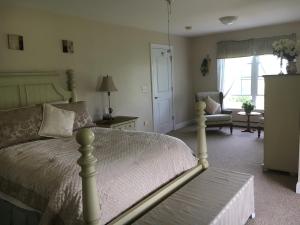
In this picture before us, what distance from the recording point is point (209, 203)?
1981 millimetres

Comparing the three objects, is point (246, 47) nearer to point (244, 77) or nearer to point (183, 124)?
point (244, 77)

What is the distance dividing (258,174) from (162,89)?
10.1ft

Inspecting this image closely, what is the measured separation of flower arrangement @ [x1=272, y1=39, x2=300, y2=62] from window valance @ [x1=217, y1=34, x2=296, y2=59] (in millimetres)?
2523

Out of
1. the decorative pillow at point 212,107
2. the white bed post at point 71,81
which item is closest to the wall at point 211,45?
the decorative pillow at point 212,107

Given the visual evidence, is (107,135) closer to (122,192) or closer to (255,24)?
(122,192)

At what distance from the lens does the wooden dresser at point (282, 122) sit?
3.33 m

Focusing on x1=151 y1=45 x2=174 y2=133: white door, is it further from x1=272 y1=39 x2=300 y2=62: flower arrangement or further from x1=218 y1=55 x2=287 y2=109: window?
x1=272 y1=39 x2=300 y2=62: flower arrangement

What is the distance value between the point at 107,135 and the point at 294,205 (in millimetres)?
2093

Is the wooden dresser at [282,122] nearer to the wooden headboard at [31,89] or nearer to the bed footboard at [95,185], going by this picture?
the bed footboard at [95,185]

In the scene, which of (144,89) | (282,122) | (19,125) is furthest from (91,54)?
(282,122)

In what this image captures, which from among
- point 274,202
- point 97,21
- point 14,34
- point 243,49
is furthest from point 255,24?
point 14,34

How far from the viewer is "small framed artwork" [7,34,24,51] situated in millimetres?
3307

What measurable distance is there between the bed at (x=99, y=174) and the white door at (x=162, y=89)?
2.94 meters

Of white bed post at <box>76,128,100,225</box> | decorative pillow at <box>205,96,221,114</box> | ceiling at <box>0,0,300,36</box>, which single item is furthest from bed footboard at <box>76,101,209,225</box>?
decorative pillow at <box>205,96,221,114</box>
